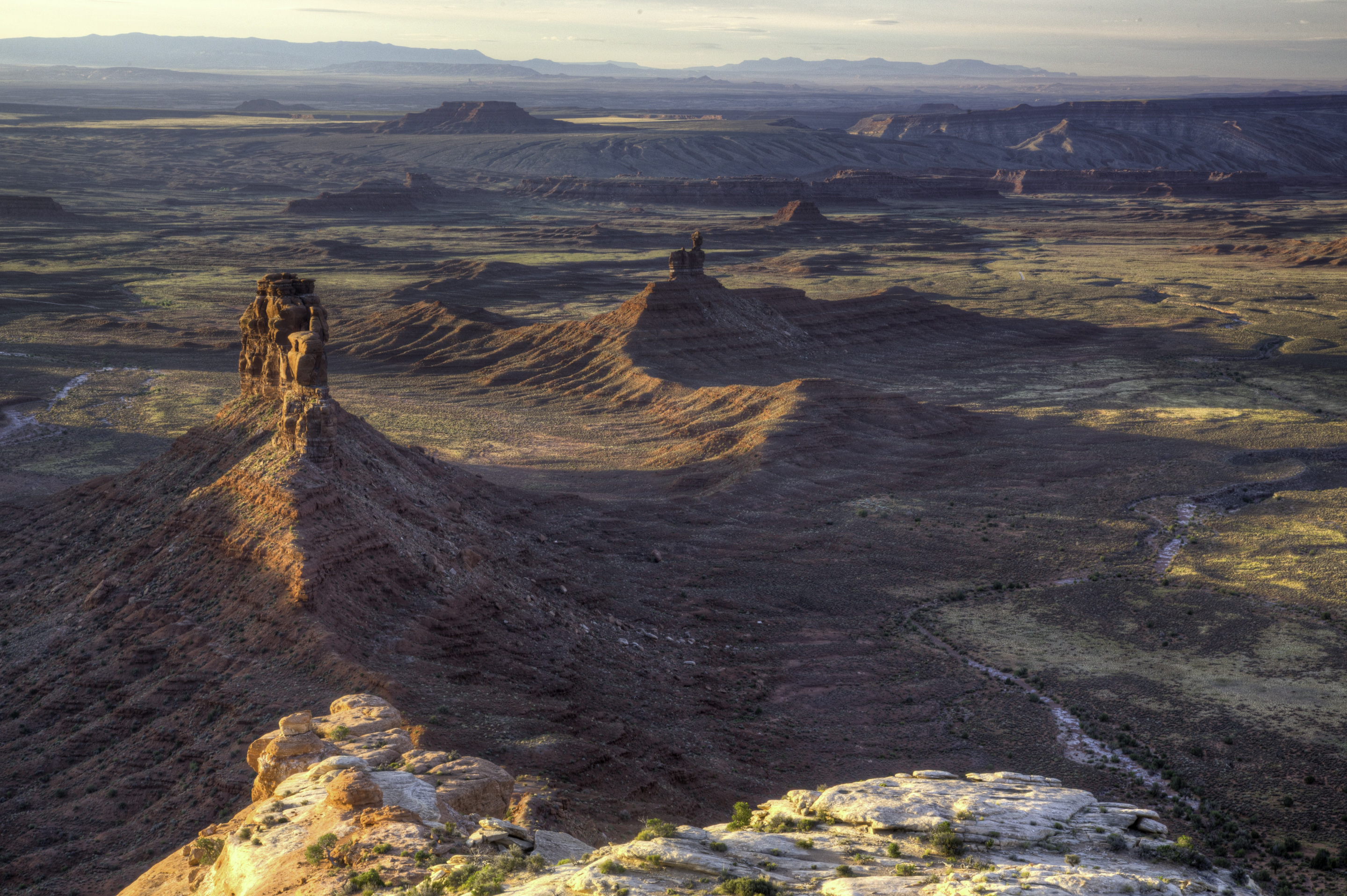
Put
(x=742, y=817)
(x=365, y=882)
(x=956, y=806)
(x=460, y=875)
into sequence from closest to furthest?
1. (x=460, y=875)
2. (x=365, y=882)
3. (x=956, y=806)
4. (x=742, y=817)

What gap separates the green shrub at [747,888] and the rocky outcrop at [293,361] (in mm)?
18083

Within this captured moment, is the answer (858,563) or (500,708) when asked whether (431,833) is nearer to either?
(500,708)

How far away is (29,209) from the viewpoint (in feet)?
475

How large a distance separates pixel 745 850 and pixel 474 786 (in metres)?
4.88

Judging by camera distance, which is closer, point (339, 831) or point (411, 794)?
point (339, 831)

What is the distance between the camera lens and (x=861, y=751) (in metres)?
25.7

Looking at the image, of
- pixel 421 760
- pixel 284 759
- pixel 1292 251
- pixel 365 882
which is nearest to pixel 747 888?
pixel 365 882

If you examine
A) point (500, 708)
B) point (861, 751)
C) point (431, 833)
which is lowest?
point (861, 751)

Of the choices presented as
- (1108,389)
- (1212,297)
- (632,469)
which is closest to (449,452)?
(632,469)

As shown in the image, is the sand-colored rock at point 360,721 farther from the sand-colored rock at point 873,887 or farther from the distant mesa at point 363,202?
the distant mesa at point 363,202

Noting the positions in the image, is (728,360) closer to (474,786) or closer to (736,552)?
(736,552)

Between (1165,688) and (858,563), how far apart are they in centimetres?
1204

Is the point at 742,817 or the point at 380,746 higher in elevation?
the point at 380,746

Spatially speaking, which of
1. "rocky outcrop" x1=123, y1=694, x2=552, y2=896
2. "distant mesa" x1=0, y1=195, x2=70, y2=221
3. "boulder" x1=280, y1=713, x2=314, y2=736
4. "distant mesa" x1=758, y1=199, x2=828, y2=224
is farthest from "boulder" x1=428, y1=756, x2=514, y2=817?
"distant mesa" x1=0, y1=195, x2=70, y2=221
